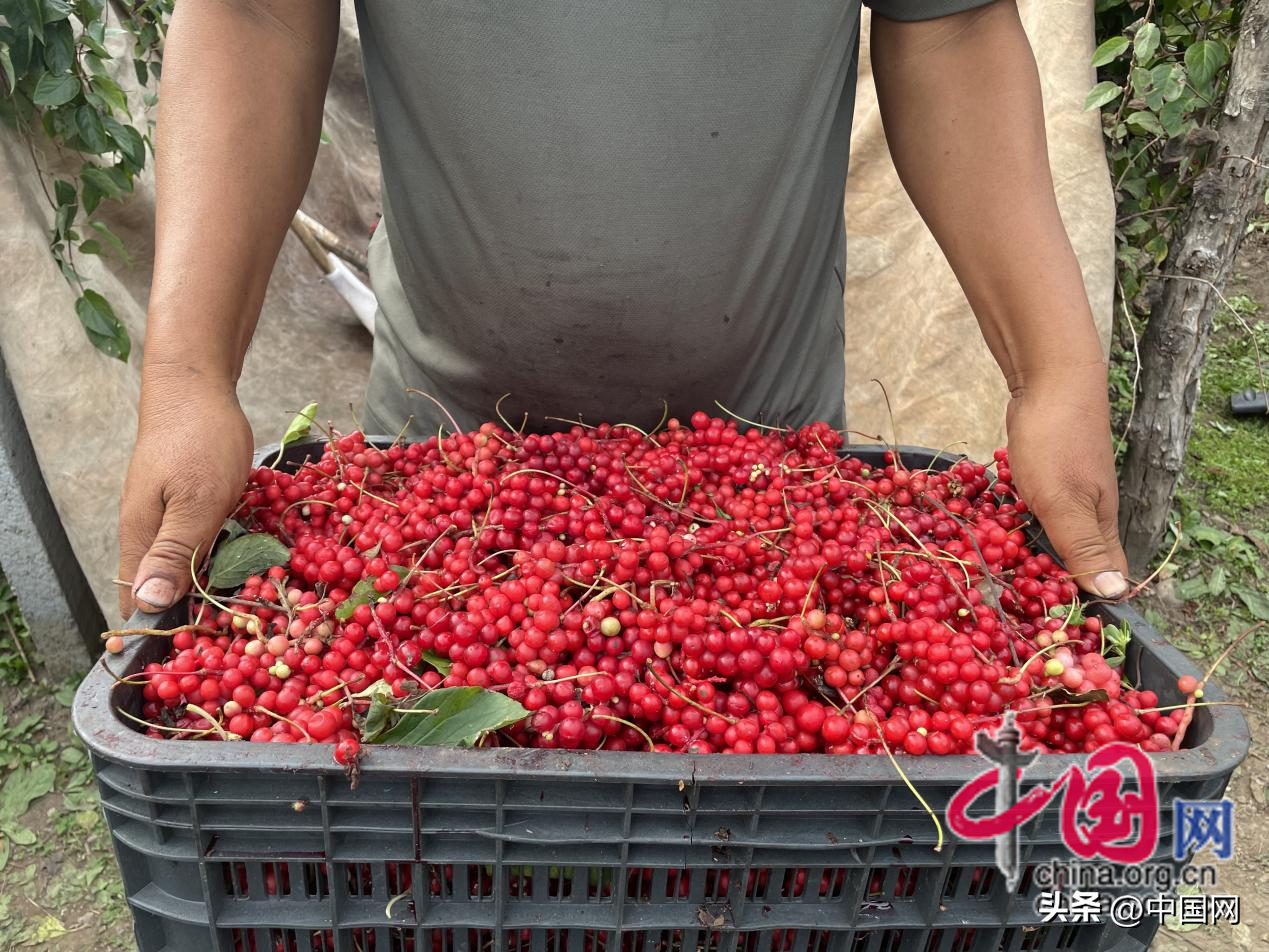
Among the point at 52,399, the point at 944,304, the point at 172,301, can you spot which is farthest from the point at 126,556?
the point at 944,304

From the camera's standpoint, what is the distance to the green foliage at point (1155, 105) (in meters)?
2.33

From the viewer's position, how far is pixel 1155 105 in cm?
237

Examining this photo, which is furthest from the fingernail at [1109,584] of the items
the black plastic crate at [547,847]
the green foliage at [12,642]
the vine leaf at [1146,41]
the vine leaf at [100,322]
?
the green foliage at [12,642]

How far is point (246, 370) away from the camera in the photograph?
11.8 ft

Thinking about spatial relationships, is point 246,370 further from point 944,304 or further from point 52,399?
point 944,304

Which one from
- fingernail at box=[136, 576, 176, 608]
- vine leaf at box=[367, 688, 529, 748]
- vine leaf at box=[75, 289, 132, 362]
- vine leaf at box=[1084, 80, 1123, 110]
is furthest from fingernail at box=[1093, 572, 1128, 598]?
vine leaf at box=[75, 289, 132, 362]

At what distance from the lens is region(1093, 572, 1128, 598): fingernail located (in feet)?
4.11

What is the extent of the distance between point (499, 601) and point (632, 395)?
70 cm

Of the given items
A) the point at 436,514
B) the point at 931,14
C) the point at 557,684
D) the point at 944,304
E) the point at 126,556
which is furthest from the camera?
the point at 944,304

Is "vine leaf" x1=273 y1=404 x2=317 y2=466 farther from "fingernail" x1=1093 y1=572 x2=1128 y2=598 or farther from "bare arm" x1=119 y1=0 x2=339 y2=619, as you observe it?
"fingernail" x1=1093 y1=572 x2=1128 y2=598

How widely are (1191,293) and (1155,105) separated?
555 millimetres

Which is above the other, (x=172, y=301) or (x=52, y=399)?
(x=172, y=301)

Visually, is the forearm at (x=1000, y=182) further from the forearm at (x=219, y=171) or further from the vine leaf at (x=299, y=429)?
the vine leaf at (x=299, y=429)

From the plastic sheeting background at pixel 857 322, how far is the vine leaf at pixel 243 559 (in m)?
0.80
